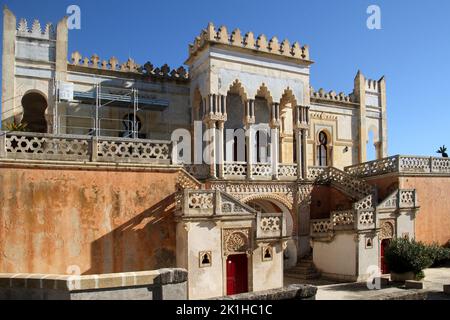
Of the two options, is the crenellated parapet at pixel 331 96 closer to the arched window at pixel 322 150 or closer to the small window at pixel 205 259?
the arched window at pixel 322 150

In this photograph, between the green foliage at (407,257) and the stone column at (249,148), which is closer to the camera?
the green foliage at (407,257)

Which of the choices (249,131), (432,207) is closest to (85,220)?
(249,131)

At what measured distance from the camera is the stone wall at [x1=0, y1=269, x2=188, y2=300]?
772 centimetres

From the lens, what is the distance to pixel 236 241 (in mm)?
14617

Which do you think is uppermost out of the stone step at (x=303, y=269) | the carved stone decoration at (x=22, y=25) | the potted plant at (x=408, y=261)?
the carved stone decoration at (x=22, y=25)

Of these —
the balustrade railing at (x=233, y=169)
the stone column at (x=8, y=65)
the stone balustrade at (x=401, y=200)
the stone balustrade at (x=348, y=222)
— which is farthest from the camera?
the balustrade railing at (x=233, y=169)

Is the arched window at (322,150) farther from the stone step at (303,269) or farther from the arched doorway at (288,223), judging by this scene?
the stone step at (303,269)

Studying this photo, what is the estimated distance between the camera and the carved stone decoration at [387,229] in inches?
715

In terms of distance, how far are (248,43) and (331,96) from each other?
761 cm

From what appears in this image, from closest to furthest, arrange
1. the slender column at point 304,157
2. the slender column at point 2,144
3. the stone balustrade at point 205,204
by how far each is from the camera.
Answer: the slender column at point 2,144 < the stone balustrade at point 205,204 < the slender column at point 304,157

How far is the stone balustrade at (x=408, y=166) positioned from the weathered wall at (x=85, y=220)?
10.8 metres

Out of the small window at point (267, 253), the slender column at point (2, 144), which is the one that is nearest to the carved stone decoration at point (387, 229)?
the small window at point (267, 253)

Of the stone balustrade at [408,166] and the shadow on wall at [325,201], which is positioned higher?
the stone balustrade at [408,166]
